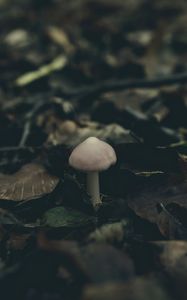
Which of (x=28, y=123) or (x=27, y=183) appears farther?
(x=28, y=123)

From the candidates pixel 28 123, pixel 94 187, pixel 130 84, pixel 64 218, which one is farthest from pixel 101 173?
pixel 130 84

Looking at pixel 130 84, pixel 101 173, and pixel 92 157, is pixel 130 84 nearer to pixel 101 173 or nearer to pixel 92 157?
pixel 101 173

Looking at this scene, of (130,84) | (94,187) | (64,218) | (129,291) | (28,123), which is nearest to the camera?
(129,291)

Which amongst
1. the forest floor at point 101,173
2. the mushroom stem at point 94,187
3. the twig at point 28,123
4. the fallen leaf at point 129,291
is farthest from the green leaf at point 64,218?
the twig at point 28,123

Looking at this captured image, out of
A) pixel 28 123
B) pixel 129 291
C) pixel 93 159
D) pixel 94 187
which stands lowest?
pixel 129 291

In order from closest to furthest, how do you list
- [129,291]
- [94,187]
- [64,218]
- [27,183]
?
[129,291], [64,218], [94,187], [27,183]

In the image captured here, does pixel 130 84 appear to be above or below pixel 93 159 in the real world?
above
